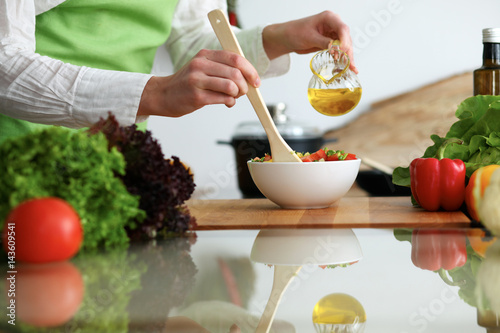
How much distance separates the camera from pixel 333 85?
122 centimetres

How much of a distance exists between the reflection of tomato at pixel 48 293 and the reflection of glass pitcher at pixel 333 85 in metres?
0.69

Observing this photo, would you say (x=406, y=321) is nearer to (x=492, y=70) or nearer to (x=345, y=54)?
(x=345, y=54)

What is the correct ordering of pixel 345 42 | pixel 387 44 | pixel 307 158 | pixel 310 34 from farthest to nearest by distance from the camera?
1. pixel 387 44
2. pixel 310 34
3. pixel 345 42
4. pixel 307 158

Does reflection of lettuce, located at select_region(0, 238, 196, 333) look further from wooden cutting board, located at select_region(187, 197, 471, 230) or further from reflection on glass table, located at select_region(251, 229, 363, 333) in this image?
wooden cutting board, located at select_region(187, 197, 471, 230)

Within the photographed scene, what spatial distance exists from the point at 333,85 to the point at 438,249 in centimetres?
53

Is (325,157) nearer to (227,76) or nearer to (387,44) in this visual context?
(227,76)

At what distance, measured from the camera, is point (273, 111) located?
7.52 ft

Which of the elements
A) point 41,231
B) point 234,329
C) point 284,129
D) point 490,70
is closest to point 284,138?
point 284,129

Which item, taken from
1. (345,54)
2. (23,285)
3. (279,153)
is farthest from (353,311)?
(345,54)

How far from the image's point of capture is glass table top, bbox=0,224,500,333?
0.47 m

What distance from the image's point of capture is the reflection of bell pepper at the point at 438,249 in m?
0.69

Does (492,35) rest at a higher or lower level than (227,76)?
higher

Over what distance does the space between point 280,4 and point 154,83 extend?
1978mm

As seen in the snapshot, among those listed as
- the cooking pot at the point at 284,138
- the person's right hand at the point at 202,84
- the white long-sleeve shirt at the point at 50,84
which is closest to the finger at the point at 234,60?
the person's right hand at the point at 202,84
